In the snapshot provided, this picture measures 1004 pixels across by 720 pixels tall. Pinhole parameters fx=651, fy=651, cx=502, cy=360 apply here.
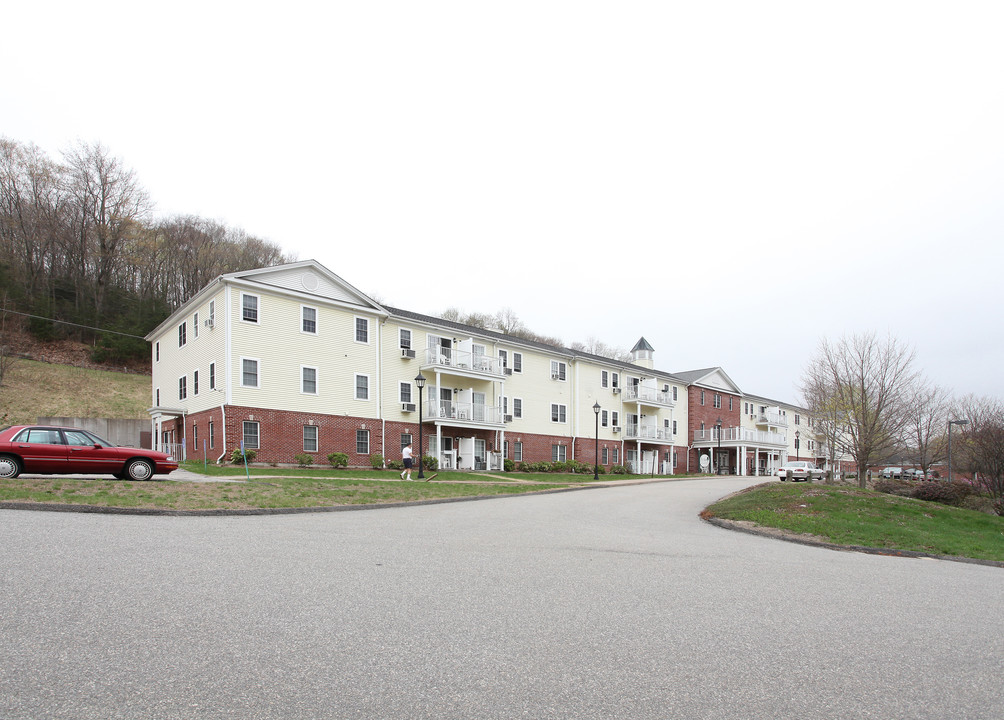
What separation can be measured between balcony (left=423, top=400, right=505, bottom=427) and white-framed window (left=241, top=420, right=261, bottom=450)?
9332mm

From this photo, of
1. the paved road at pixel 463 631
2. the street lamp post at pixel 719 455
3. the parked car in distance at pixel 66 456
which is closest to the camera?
the paved road at pixel 463 631

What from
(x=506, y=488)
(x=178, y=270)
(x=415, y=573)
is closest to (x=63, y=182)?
(x=178, y=270)

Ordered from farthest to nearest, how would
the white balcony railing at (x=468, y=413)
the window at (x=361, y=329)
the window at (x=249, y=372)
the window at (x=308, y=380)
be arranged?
the white balcony railing at (x=468, y=413) < the window at (x=361, y=329) < the window at (x=308, y=380) < the window at (x=249, y=372)

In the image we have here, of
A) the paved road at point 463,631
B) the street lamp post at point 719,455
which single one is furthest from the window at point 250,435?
Result: the street lamp post at point 719,455

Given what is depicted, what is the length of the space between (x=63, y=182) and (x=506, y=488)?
151ft

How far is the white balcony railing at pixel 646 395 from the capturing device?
161 feet

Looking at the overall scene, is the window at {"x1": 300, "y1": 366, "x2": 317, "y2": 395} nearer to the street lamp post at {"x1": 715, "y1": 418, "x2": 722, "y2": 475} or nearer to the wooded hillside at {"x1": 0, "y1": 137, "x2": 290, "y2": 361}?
the wooded hillside at {"x1": 0, "y1": 137, "x2": 290, "y2": 361}

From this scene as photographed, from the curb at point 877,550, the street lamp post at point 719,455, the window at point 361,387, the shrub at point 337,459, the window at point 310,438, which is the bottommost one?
the street lamp post at point 719,455

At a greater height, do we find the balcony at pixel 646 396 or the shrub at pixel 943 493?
the balcony at pixel 646 396

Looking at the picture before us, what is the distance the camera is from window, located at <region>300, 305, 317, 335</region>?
1206 inches

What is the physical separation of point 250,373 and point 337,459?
5.41 metres

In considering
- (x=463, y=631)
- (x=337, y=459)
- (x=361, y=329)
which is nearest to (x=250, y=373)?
(x=337, y=459)

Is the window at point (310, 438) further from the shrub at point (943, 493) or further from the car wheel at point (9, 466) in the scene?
the shrub at point (943, 493)

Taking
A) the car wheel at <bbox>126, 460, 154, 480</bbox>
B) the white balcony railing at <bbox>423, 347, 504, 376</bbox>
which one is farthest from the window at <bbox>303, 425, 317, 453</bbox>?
the car wheel at <bbox>126, 460, 154, 480</bbox>
